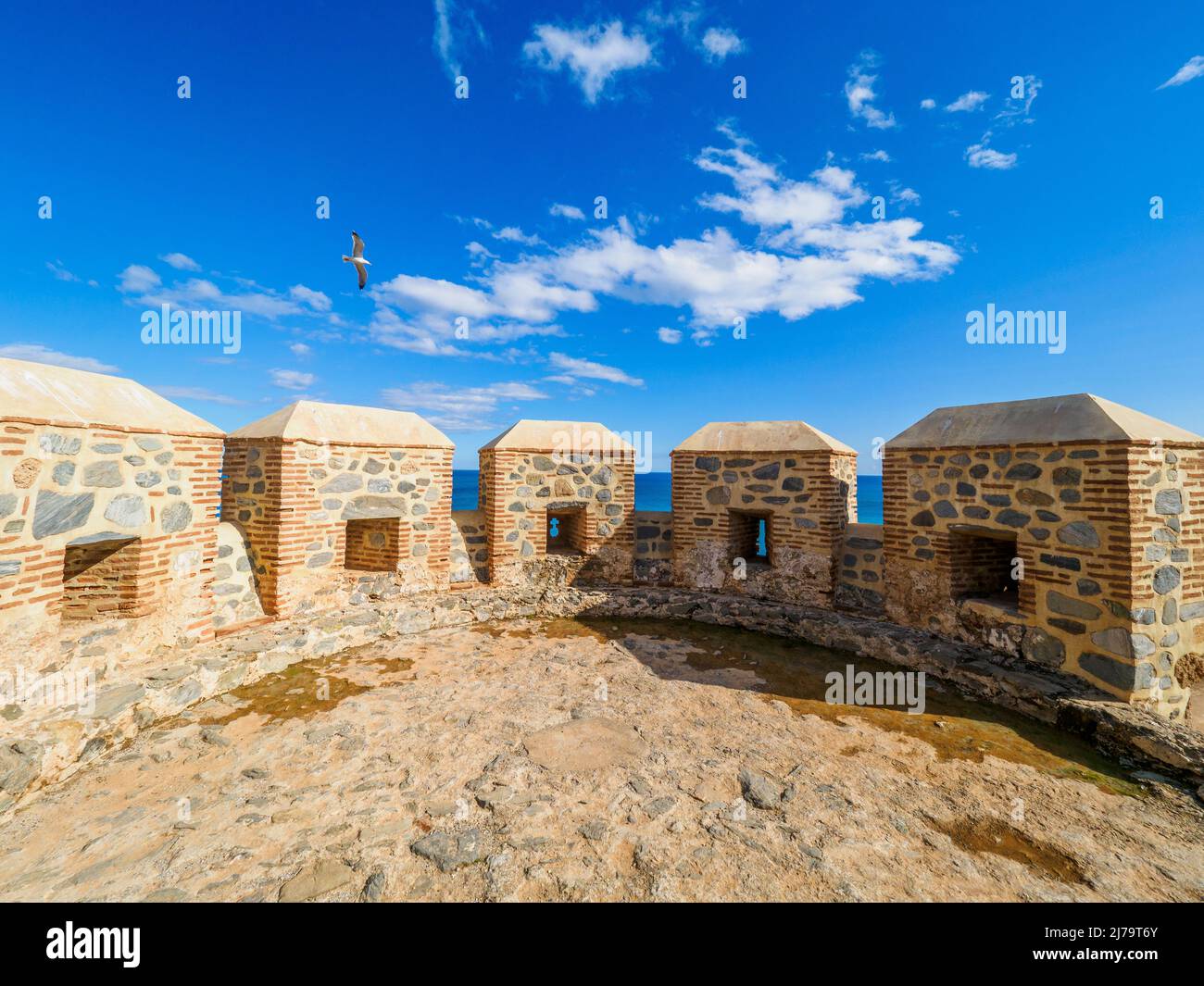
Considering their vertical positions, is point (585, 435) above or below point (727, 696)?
above

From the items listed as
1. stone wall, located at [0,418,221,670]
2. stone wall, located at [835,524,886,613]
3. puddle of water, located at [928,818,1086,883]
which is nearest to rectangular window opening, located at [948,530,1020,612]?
stone wall, located at [835,524,886,613]

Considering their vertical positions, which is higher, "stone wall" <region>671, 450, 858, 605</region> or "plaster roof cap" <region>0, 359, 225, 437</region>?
"plaster roof cap" <region>0, 359, 225, 437</region>

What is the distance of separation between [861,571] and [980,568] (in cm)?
155

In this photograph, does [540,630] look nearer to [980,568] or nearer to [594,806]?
[594,806]

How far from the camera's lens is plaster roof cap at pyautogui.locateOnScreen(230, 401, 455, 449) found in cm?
702

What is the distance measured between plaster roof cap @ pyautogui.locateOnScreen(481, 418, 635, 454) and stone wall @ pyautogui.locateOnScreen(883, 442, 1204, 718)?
517cm

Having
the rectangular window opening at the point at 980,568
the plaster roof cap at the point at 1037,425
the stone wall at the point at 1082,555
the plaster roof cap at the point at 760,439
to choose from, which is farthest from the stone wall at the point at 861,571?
the plaster roof cap at the point at 1037,425

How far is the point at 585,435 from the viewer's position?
9.54 m

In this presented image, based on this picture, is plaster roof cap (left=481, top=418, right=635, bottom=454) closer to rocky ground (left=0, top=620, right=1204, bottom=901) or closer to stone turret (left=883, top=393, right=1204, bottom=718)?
rocky ground (left=0, top=620, right=1204, bottom=901)

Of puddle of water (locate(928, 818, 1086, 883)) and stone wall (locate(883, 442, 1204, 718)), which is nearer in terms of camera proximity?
puddle of water (locate(928, 818, 1086, 883))

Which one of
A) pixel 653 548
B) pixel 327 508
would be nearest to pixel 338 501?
pixel 327 508
